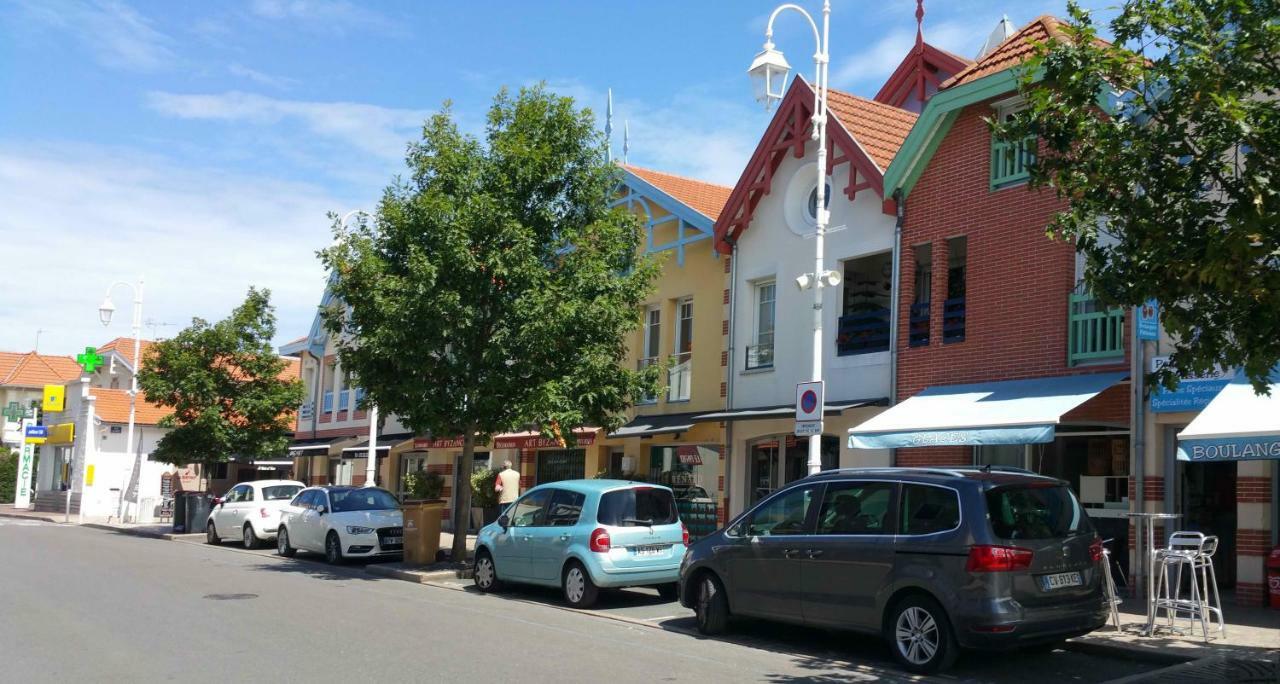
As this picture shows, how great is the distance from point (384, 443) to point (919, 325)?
60.0ft

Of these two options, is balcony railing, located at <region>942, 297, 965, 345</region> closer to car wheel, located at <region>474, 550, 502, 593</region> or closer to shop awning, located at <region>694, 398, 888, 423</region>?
shop awning, located at <region>694, 398, 888, 423</region>

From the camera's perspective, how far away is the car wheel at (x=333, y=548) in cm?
2064

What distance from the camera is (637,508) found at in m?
14.3

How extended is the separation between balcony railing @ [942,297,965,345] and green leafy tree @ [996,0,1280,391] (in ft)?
24.3

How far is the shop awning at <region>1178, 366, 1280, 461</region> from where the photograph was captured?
36.2ft

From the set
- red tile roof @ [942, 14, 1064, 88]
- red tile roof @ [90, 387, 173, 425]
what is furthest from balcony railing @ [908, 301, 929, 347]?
red tile roof @ [90, 387, 173, 425]

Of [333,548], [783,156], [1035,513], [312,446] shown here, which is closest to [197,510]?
[312,446]

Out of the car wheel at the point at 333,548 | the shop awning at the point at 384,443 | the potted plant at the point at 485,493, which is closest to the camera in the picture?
the car wheel at the point at 333,548

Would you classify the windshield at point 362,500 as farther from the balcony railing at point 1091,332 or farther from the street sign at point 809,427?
the balcony railing at point 1091,332

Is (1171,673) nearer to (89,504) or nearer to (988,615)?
(988,615)

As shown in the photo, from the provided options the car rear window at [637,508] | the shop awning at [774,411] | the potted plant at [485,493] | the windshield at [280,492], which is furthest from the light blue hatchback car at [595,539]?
the windshield at [280,492]

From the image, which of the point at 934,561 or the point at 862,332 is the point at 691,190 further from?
the point at 934,561

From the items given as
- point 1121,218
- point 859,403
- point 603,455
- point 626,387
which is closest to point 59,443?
point 603,455

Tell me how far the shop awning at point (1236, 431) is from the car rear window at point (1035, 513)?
222 cm
